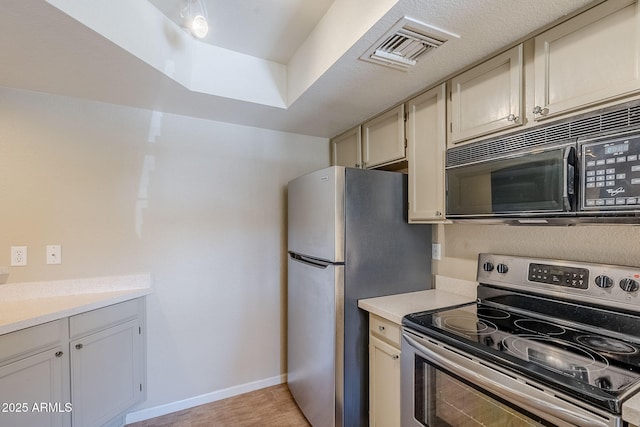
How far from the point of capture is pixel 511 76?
54.6 inches

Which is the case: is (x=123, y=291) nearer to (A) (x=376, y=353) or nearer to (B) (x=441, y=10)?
(A) (x=376, y=353)

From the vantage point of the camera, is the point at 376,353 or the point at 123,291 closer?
the point at 376,353

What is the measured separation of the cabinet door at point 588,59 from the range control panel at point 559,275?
0.69m

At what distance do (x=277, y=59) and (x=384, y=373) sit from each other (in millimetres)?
2090

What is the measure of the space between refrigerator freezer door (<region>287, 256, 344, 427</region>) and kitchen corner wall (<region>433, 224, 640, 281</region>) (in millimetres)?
759

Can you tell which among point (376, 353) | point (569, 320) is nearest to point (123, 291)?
point (376, 353)

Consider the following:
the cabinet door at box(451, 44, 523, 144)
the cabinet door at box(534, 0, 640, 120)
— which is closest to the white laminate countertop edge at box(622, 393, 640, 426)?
the cabinet door at box(534, 0, 640, 120)

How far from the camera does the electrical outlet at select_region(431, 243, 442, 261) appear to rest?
2.04 m

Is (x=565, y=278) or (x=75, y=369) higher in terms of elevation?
(x=565, y=278)

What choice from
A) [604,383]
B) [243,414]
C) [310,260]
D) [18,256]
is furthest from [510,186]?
[18,256]

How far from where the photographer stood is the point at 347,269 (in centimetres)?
180

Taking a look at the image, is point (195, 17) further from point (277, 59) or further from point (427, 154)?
point (427, 154)

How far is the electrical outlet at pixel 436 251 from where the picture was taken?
6.71 ft

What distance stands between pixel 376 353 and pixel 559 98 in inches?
58.7
